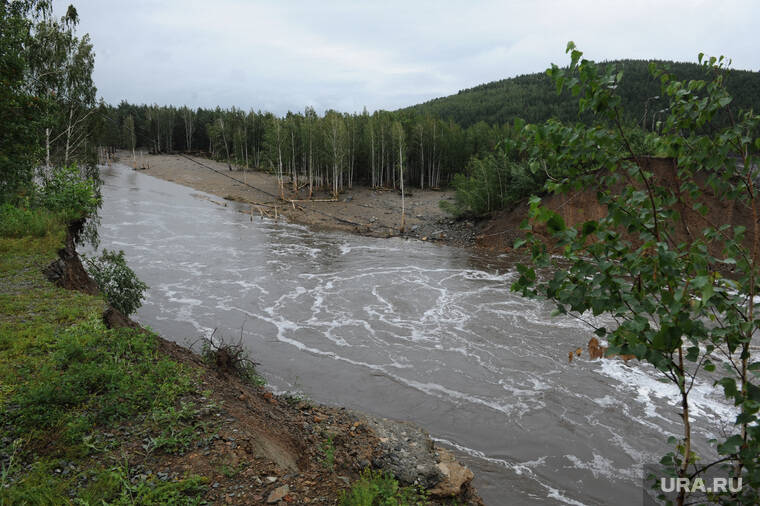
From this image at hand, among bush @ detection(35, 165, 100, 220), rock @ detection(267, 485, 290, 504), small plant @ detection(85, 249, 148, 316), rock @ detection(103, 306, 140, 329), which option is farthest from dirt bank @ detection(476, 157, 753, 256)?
rock @ detection(267, 485, 290, 504)

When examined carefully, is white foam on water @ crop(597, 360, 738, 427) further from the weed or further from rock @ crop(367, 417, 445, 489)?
the weed

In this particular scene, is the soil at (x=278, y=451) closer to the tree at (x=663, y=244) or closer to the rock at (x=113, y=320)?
the rock at (x=113, y=320)

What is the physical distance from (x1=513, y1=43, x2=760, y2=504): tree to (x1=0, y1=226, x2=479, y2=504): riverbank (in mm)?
3694

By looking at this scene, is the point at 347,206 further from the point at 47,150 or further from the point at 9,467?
the point at 9,467

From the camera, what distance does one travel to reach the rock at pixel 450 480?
6.44m

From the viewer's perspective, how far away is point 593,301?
2.68 m

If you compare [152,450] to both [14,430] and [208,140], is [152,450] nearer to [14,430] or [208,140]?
[14,430]

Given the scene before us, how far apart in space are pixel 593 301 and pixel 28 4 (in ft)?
63.7

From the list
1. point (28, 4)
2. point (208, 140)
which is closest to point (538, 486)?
point (28, 4)

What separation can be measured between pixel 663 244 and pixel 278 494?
14.6 ft

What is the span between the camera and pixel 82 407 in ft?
17.6

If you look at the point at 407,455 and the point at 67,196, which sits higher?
the point at 67,196

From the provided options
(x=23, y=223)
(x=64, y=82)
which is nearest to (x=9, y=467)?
(x=23, y=223)

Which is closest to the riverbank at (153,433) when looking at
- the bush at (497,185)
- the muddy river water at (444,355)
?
the muddy river water at (444,355)
